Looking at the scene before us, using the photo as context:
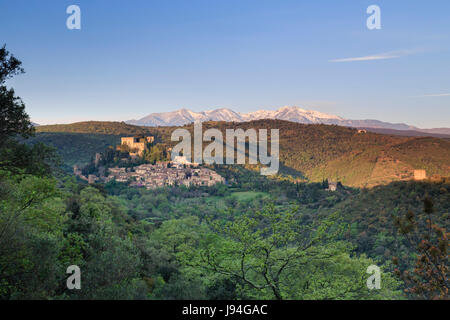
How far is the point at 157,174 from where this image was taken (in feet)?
227

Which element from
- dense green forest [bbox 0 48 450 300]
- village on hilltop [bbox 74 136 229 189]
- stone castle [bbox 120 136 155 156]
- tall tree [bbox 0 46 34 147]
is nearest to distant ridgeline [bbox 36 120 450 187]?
stone castle [bbox 120 136 155 156]

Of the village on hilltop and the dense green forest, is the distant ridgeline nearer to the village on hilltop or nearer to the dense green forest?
the village on hilltop

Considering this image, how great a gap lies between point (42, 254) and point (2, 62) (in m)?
6.55

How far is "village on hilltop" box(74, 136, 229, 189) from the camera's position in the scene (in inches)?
2608

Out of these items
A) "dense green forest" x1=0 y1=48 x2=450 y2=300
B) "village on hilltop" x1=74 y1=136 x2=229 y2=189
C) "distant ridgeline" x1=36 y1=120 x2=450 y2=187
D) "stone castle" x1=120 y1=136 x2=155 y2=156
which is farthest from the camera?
"stone castle" x1=120 y1=136 x2=155 y2=156

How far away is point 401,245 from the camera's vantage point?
73.9ft

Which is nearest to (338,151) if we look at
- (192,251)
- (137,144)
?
(137,144)

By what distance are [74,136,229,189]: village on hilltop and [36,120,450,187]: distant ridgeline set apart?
14.1 ft

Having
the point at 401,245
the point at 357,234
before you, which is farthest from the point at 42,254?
the point at 357,234

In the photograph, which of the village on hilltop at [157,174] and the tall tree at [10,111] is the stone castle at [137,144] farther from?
the tall tree at [10,111]

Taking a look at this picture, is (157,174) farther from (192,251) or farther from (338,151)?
(192,251)

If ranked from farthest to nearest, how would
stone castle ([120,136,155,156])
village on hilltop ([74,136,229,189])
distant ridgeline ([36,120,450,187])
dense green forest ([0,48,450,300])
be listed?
stone castle ([120,136,155,156]), village on hilltop ([74,136,229,189]), distant ridgeline ([36,120,450,187]), dense green forest ([0,48,450,300])

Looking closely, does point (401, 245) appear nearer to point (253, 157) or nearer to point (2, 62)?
point (2, 62)

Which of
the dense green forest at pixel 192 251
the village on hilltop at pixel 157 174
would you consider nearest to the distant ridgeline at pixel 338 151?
the village on hilltop at pixel 157 174
